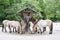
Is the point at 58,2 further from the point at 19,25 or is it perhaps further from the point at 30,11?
the point at 19,25

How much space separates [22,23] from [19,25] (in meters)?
0.29

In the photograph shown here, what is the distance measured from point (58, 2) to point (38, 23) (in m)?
3.62

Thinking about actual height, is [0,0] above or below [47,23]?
above

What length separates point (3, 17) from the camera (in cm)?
2127

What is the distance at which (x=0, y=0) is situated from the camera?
20406 mm

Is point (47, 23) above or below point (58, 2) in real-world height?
below

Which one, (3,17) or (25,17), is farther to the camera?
(3,17)

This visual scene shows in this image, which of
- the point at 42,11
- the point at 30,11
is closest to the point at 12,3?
the point at 42,11

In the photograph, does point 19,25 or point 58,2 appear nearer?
point 19,25

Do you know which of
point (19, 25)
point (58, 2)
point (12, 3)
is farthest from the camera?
point (12, 3)

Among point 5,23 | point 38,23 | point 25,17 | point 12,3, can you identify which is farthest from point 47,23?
point 12,3

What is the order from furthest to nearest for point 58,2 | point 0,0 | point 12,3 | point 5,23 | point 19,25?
point 12,3 < point 0,0 < point 58,2 < point 5,23 < point 19,25

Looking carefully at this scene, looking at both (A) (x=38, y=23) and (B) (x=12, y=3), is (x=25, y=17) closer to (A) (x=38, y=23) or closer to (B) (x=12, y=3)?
(A) (x=38, y=23)

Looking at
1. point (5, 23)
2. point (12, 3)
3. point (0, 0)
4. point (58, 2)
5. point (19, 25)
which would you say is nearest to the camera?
point (19, 25)
